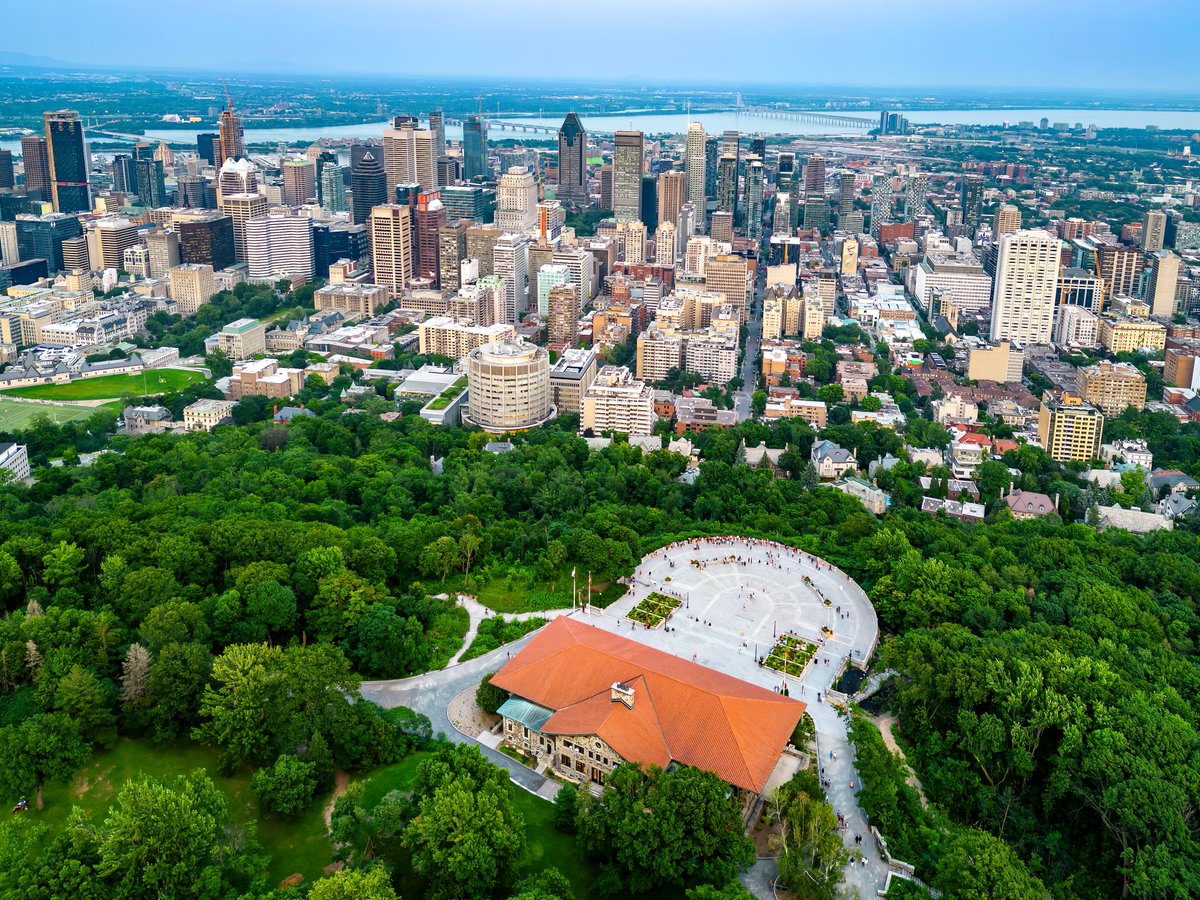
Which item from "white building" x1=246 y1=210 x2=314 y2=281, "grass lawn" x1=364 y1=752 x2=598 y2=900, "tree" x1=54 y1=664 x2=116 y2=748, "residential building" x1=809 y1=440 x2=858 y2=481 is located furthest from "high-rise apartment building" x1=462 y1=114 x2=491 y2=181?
"grass lawn" x1=364 y1=752 x2=598 y2=900

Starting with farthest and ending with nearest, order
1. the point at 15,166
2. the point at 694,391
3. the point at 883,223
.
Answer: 1. the point at 15,166
2. the point at 883,223
3. the point at 694,391

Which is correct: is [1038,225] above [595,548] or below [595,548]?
above

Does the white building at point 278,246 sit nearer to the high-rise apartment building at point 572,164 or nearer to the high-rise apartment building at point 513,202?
the high-rise apartment building at point 513,202

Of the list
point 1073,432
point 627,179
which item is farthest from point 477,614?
point 627,179

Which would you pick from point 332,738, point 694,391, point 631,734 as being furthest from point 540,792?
point 694,391

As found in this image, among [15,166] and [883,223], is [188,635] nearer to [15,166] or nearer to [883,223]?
[883,223]

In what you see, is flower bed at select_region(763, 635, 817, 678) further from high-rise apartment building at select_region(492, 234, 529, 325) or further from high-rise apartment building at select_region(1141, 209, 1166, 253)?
high-rise apartment building at select_region(1141, 209, 1166, 253)

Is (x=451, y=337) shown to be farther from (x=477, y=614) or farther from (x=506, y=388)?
(x=477, y=614)

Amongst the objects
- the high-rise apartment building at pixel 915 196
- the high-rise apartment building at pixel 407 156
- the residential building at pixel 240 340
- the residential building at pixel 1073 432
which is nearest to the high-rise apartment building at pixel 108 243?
the residential building at pixel 240 340

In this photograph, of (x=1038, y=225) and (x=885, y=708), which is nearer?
(x=885, y=708)
